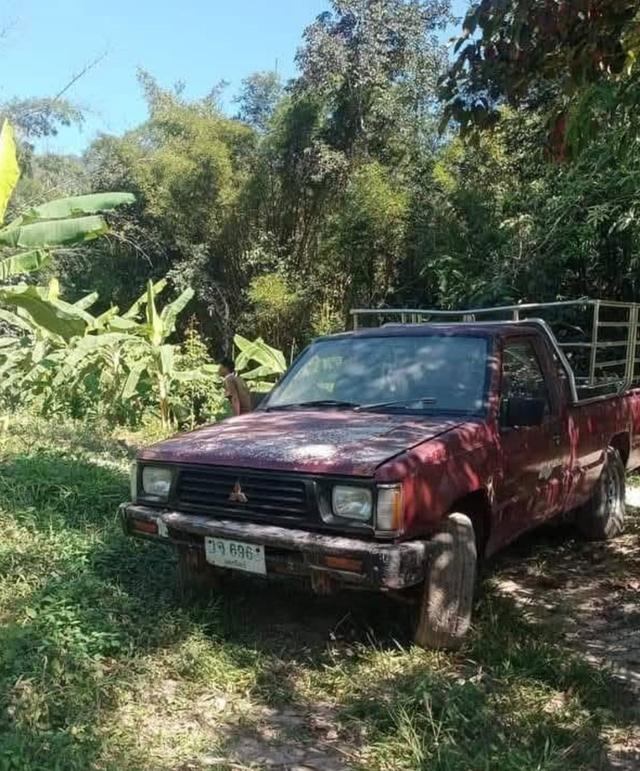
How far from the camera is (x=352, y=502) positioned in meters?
3.80

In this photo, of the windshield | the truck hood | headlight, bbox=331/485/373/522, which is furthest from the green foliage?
headlight, bbox=331/485/373/522

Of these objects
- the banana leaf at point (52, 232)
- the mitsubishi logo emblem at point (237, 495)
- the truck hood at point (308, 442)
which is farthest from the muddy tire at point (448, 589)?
the banana leaf at point (52, 232)

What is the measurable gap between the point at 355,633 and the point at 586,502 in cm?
262

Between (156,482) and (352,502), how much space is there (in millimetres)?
1228

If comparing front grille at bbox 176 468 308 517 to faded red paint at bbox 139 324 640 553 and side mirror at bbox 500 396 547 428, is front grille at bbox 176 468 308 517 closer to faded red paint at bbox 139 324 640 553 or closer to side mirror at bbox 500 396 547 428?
faded red paint at bbox 139 324 640 553

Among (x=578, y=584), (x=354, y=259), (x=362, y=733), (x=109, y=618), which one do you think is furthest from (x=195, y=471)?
(x=354, y=259)

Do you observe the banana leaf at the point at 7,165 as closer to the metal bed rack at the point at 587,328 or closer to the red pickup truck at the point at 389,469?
the metal bed rack at the point at 587,328

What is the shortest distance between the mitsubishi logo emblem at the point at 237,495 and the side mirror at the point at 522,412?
158cm

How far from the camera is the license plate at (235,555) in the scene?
3949 millimetres

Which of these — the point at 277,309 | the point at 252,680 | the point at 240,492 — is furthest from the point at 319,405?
the point at 277,309

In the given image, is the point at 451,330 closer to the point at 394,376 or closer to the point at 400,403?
the point at 394,376

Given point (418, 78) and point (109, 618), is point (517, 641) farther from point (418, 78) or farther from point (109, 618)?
point (418, 78)

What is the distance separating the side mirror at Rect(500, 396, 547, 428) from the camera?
14.9ft

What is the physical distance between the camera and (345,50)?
16.4 meters
